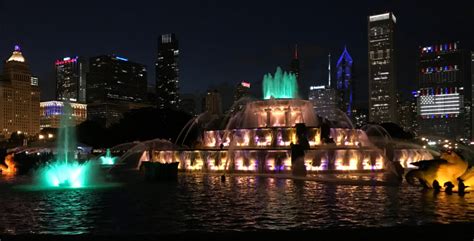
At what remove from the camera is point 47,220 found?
13203mm

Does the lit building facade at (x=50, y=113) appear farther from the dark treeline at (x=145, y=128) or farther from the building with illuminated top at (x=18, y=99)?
the dark treeline at (x=145, y=128)

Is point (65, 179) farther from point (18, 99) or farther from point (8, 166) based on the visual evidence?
point (18, 99)

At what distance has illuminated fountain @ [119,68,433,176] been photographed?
1352 inches

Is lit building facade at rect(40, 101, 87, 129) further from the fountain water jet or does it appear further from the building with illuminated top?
the fountain water jet

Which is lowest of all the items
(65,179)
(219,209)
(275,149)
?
(219,209)

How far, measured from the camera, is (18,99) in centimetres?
18712

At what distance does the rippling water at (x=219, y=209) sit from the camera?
12203mm

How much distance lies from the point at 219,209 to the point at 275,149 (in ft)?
64.9

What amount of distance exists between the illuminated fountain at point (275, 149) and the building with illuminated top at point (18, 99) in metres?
156

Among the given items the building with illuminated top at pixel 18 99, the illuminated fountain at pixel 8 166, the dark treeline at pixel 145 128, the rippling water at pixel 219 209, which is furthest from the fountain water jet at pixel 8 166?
→ the building with illuminated top at pixel 18 99

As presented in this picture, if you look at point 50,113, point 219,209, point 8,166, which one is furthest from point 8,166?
point 50,113

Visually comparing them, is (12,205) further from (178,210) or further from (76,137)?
(76,137)

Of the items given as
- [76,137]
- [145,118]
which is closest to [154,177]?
[145,118]

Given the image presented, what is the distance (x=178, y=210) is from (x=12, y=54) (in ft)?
651
